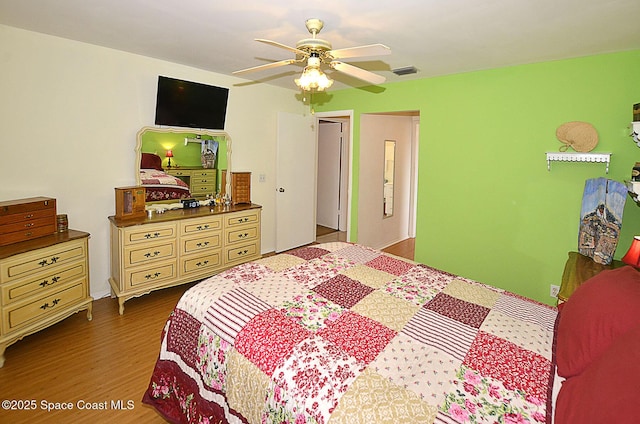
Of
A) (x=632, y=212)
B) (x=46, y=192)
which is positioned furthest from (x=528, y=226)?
(x=46, y=192)

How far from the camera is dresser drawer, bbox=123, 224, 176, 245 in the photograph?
3.06m

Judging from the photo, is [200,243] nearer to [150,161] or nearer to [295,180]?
[150,161]

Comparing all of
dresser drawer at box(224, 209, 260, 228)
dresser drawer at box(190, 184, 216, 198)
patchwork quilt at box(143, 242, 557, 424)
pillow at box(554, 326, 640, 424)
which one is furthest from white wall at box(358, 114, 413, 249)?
pillow at box(554, 326, 640, 424)

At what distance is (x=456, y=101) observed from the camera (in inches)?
149

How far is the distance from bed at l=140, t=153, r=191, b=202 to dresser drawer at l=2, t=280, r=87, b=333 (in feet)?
3.77

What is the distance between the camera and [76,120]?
310cm

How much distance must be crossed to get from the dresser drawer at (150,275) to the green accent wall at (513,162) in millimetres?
2877

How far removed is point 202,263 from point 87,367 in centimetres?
145

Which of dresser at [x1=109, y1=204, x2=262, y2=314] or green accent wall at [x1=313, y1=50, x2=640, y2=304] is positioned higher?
green accent wall at [x1=313, y1=50, x2=640, y2=304]

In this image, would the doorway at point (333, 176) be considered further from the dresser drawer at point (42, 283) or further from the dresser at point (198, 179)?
the dresser drawer at point (42, 283)

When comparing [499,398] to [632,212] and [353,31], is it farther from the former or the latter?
[632,212]

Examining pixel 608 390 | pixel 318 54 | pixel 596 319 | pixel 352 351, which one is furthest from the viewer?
pixel 318 54

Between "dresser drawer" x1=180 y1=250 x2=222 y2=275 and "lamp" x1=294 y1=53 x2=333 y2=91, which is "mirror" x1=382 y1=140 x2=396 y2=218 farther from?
"lamp" x1=294 y1=53 x2=333 y2=91

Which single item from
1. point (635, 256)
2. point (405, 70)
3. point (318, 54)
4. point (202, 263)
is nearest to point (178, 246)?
point (202, 263)
